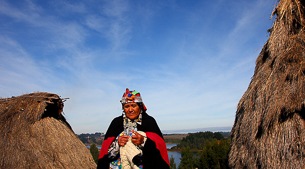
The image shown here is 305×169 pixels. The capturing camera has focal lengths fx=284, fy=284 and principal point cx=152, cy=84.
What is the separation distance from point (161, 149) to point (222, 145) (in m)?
37.4

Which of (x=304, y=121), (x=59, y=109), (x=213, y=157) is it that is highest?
(x=59, y=109)

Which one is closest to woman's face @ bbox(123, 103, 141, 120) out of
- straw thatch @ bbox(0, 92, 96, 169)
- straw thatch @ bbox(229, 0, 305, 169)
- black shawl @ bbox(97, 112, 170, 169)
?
black shawl @ bbox(97, 112, 170, 169)

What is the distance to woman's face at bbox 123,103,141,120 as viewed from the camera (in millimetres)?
2998

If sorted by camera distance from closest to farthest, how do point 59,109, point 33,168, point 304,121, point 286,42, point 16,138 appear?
point 304,121, point 286,42, point 33,168, point 16,138, point 59,109

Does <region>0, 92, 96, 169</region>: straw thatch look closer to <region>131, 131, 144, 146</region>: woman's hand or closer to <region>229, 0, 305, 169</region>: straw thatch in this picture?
<region>229, 0, 305, 169</region>: straw thatch

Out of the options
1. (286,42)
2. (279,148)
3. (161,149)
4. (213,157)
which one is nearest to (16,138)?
(161,149)

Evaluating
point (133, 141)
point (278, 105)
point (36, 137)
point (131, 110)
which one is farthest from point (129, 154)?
point (36, 137)

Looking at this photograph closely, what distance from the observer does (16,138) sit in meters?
6.25

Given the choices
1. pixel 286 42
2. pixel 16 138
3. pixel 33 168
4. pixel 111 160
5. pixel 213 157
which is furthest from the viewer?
pixel 213 157

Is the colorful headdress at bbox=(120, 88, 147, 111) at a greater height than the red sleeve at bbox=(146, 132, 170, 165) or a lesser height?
greater

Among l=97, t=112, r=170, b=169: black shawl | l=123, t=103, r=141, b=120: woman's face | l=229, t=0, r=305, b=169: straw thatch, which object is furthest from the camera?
l=229, t=0, r=305, b=169: straw thatch

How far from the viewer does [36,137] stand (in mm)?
6465

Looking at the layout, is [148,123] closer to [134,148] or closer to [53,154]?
[134,148]

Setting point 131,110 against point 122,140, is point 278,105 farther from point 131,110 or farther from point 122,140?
point 122,140
